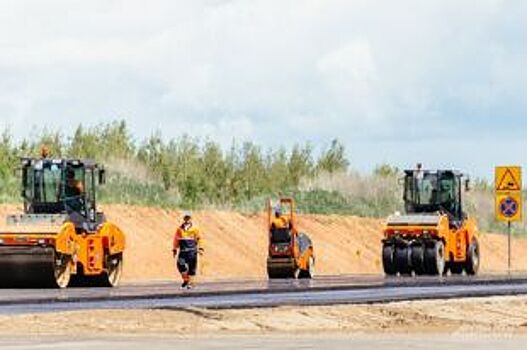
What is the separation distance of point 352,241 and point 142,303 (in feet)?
144

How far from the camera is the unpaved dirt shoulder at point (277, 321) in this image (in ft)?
100

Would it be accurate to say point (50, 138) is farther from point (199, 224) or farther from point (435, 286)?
point (435, 286)

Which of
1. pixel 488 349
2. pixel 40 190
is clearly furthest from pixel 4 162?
pixel 488 349

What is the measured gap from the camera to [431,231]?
5822cm

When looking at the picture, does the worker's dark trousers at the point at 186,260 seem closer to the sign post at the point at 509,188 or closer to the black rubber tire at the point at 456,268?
the black rubber tire at the point at 456,268

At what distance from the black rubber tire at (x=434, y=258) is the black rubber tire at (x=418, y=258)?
13cm

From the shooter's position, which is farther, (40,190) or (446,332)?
(40,190)

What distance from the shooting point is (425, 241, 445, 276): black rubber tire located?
58062 mm

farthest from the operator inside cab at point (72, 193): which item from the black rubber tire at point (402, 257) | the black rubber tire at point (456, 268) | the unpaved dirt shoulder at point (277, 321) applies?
the black rubber tire at point (456, 268)

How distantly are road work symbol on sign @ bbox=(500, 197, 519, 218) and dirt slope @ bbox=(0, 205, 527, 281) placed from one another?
1044cm

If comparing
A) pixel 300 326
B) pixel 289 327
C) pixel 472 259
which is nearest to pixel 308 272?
pixel 472 259

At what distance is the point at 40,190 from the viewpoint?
47.4m

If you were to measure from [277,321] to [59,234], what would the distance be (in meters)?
13.2

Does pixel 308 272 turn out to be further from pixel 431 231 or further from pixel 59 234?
pixel 59 234
